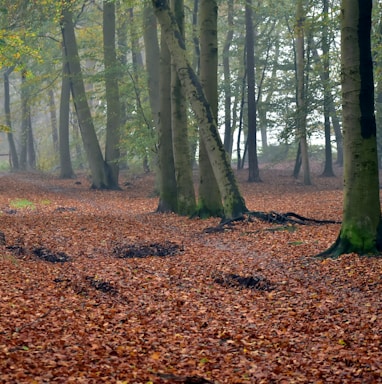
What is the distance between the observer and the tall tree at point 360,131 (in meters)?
10.5

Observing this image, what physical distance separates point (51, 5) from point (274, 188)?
12.2 metres

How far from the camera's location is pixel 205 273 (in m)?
10.7

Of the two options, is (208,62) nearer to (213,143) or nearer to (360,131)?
(213,143)

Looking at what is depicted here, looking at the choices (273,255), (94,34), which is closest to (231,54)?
(94,34)

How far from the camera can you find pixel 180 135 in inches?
A: 697

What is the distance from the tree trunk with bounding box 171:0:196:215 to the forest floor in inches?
81.5

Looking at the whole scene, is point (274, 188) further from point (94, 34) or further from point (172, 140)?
point (94, 34)

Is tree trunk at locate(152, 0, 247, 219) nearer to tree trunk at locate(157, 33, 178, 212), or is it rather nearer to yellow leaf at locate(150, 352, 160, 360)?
tree trunk at locate(157, 33, 178, 212)

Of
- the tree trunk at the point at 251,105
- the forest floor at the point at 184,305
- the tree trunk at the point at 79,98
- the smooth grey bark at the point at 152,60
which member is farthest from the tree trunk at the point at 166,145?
the tree trunk at the point at 251,105

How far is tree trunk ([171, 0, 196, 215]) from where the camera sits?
1761 centimetres

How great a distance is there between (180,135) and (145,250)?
5.64 m

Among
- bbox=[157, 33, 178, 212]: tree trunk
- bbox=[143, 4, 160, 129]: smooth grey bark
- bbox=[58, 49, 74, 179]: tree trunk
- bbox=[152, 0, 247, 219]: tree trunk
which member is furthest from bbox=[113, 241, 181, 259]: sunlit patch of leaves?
bbox=[58, 49, 74, 179]: tree trunk

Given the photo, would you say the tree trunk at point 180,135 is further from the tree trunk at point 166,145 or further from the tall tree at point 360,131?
the tall tree at point 360,131

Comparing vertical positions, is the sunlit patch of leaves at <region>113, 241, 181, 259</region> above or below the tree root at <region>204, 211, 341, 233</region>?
below
